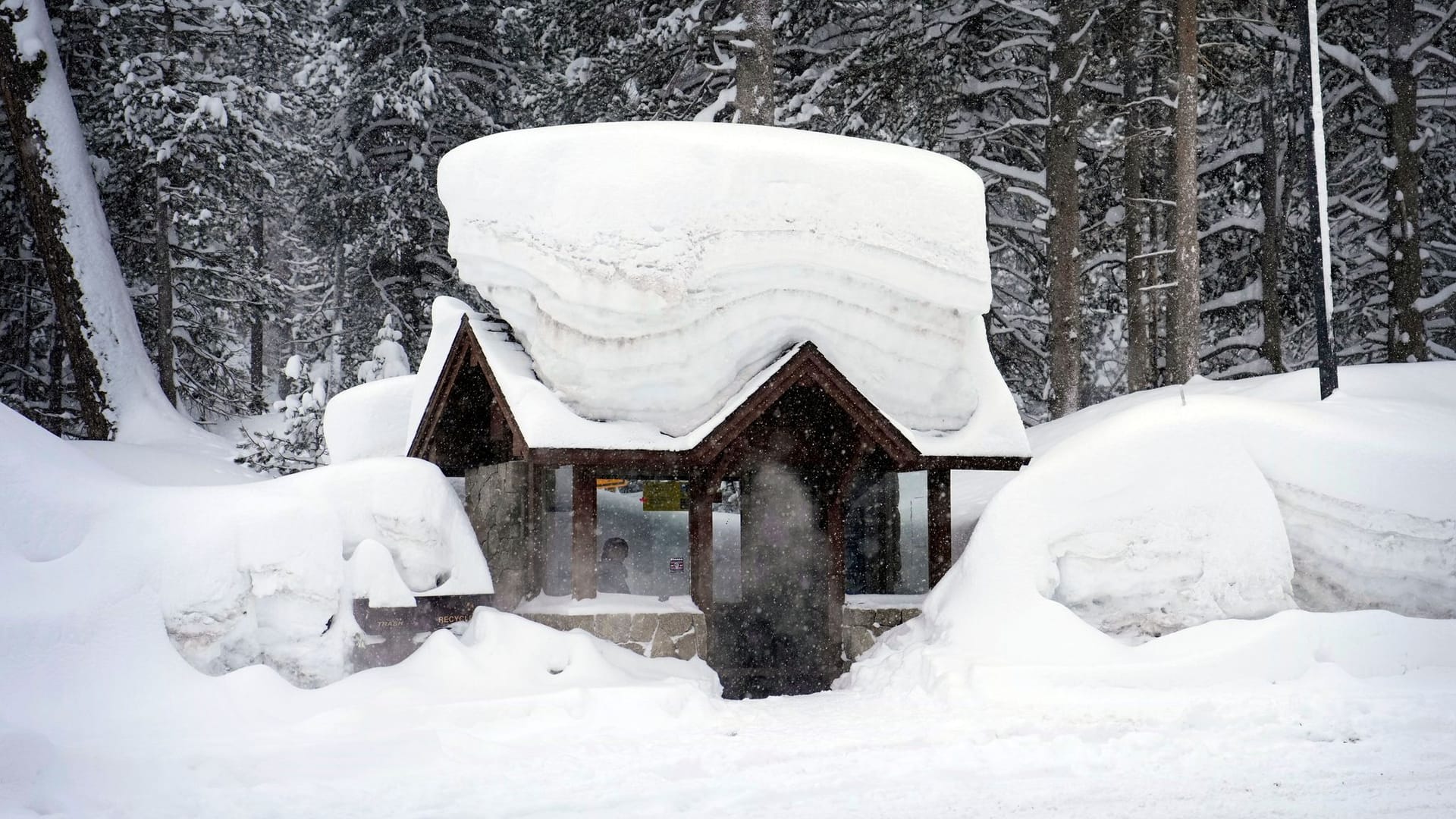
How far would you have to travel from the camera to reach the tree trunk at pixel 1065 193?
1617cm

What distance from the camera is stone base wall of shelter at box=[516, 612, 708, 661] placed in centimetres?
1035

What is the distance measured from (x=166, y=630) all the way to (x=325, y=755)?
1.84 meters

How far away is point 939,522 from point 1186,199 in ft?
18.3

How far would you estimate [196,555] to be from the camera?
8492mm

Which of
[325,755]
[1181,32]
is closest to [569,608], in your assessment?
[325,755]

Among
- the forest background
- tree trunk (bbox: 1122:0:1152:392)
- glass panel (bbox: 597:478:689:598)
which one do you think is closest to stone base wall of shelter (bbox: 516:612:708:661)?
glass panel (bbox: 597:478:689:598)

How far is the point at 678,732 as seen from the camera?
8141 mm

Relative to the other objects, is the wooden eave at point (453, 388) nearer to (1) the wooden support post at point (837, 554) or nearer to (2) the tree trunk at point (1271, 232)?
(1) the wooden support post at point (837, 554)

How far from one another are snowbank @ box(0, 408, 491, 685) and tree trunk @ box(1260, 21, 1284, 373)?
1397 cm

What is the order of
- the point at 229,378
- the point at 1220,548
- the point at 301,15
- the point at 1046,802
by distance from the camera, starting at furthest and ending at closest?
1. the point at 301,15
2. the point at 229,378
3. the point at 1220,548
4. the point at 1046,802

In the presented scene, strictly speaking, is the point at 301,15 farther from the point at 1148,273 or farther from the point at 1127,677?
the point at 1127,677

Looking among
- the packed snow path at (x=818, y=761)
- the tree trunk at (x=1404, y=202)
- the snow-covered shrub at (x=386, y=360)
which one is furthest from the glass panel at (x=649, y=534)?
the tree trunk at (x=1404, y=202)

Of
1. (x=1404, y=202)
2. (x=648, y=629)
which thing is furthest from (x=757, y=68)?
(x=1404, y=202)

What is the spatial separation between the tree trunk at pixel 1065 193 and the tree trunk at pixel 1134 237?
36.9 inches
